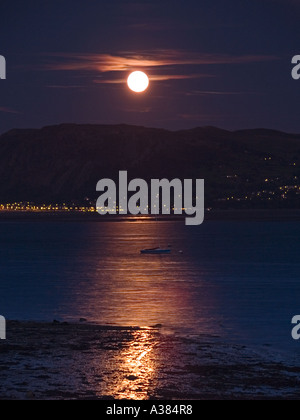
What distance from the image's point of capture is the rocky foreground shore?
2150 centimetres

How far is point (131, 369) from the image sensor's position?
2428 cm

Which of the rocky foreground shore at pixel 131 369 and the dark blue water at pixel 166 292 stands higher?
the dark blue water at pixel 166 292

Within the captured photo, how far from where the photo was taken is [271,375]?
79.6 feet

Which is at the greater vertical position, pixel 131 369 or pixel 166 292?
pixel 166 292

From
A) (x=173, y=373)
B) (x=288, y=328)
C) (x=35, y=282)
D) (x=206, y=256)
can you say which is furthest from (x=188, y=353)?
(x=206, y=256)

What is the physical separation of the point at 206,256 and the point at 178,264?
59.7 ft

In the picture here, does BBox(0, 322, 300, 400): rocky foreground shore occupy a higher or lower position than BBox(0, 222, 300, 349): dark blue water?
lower

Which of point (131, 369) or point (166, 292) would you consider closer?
point (131, 369)

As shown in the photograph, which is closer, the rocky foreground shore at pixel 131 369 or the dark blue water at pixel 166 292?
the rocky foreground shore at pixel 131 369

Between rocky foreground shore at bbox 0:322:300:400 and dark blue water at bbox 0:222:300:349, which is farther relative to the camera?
dark blue water at bbox 0:222:300:349

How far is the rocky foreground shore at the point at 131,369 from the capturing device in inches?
846

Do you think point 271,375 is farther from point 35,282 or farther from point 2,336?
point 35,282
